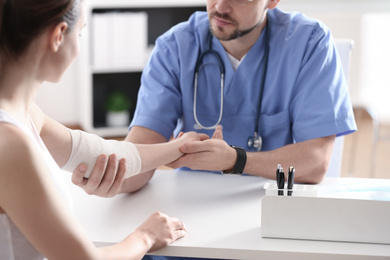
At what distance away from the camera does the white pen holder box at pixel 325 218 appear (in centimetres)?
120

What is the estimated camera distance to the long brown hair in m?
0.97

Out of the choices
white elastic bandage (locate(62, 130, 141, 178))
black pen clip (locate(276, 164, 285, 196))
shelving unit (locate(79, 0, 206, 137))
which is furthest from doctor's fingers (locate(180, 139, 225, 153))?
shelving unit (locate(79, 0, 206, 137))

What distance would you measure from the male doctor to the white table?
0.55 feet

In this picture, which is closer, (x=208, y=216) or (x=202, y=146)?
(x=208, y=216)

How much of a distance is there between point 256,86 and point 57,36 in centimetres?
90

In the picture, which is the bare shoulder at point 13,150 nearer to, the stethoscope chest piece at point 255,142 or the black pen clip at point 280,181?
the black pen clip at point 280,181

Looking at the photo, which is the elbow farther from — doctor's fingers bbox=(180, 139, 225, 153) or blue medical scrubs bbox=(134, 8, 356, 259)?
doctor's fingers bbox=(180, 139, 225, 153)

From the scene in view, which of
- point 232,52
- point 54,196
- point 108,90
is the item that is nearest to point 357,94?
point 232,52

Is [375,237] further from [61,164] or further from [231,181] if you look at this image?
[61,164]

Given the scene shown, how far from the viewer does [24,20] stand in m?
0.98

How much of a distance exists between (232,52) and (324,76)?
11.6 inches

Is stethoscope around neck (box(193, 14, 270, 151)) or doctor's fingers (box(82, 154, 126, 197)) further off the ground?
stethoscope around neck (box(193, 14, 270, 151))

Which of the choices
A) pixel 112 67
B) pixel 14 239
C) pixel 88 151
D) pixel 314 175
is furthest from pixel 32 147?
pixel 112 67

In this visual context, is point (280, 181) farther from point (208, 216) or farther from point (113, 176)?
point (113, 176)
